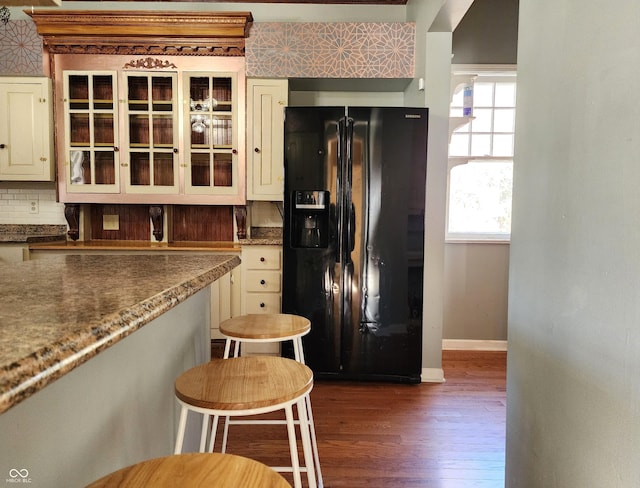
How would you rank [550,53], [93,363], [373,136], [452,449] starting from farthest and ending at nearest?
[373,136] < [452,449] < [550,53] < [93,363]

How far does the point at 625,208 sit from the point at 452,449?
1.54 meters

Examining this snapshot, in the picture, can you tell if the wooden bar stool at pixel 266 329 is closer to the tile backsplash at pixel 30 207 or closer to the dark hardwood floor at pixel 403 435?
the dark hardwood floor at pixel 403 435

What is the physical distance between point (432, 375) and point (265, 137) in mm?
2127

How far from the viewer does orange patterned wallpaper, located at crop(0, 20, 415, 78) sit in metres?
3.04

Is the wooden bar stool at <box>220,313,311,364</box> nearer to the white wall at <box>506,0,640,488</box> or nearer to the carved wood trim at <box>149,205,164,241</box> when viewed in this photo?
the white wall at <box>506,0,640,488</box>

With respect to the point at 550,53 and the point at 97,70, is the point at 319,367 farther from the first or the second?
the point at 97,70

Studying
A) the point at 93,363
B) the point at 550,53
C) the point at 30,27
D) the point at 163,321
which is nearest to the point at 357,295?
the point at 163,321

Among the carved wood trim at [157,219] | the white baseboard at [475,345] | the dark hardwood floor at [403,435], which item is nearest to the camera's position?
the dark hardwood floor at [403,435]

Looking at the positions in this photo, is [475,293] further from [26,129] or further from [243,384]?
[26,129]

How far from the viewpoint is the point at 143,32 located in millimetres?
3055

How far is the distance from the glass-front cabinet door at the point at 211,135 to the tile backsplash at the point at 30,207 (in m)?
1.30

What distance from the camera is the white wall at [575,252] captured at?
2.80ft

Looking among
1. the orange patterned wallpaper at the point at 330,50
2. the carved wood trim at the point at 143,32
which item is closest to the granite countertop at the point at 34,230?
the carved wood trim at the point at 143,32

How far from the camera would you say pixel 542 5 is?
1205mm
